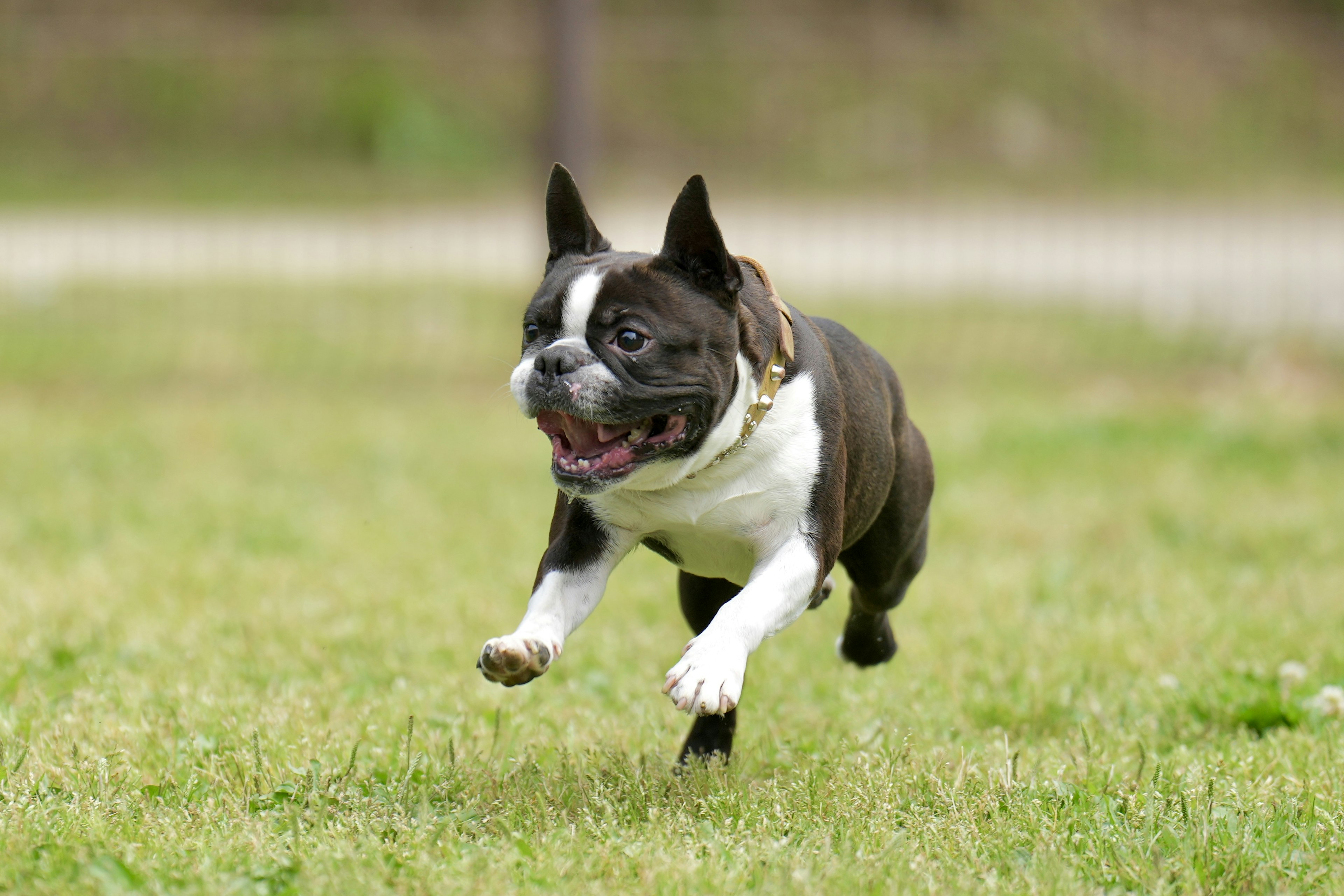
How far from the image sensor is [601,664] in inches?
193

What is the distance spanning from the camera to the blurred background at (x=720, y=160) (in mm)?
12562

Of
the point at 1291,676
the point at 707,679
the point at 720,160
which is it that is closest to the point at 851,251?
the point at 720,160

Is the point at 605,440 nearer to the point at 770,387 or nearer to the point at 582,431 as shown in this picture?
the point at 582,431

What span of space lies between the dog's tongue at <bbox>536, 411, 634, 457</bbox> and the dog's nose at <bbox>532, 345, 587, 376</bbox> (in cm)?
13

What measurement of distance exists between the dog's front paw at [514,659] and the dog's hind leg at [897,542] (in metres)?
0.97

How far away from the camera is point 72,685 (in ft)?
14.2

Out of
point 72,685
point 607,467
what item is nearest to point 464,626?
point 72,685

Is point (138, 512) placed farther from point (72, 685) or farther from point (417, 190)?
point (417, 190)

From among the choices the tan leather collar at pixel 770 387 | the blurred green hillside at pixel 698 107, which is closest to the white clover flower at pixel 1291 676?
the tan leather collar at pixel 770 387

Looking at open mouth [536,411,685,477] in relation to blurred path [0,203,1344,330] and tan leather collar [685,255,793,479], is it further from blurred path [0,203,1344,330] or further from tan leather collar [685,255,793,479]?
blurred path [0,203,1344,330]

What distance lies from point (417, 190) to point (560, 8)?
4.54m

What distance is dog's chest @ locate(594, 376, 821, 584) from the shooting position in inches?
119

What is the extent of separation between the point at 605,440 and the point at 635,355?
196 millimetres

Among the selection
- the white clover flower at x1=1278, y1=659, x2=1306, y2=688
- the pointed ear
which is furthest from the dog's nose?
the white clover flower at x1=1278, y1=659, x2=1306, y2=688
